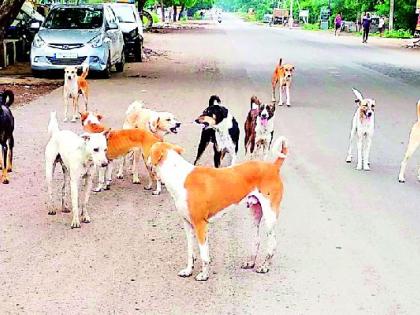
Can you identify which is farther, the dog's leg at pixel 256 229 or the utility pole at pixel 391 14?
the utility pole at pixel 391 14

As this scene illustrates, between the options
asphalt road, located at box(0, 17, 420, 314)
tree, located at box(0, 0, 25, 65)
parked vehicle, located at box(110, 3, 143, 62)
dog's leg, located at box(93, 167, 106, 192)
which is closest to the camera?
asphalt road, located at box(0, 17, 420, 314)

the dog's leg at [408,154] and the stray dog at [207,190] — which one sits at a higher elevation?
the stray dog at [207,190]

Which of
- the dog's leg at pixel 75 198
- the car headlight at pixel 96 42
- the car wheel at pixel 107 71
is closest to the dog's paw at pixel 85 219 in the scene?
the dog's leg at pixel 75 198

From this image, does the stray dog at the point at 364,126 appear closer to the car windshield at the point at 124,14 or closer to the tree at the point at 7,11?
the tree at the point at 7,11

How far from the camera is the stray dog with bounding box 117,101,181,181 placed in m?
8.34

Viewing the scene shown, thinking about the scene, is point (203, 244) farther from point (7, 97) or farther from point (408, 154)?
point (7, 97)

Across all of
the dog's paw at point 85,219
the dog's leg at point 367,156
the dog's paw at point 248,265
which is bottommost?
the dog's paw at point 85,219

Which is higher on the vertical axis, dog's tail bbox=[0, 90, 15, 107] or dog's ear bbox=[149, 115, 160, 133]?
dog's tail bbox=[0, 90, 15, 107]

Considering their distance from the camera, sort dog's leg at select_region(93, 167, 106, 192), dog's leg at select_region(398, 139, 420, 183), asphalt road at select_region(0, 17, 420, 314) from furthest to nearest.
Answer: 1. dog's leg at select_region(398, 139, 420, 183)
2. dog's leg at select_region(93, 167, 106, 192)
3. asphalt road at select_region(0, 17, 420, 314)

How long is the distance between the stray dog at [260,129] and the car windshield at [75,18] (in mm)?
12263

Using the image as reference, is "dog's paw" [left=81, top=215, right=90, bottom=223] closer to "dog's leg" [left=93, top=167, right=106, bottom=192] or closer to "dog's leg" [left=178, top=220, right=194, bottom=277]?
"dog's leg" [left=93, top=167, right=106, bottom=192]

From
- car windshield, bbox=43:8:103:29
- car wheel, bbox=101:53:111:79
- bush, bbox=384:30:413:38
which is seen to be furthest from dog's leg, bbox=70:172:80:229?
bush, bbox=384:30:413:38

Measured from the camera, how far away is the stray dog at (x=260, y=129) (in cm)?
900

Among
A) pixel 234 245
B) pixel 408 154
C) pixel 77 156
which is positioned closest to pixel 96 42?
pixel 408 154
